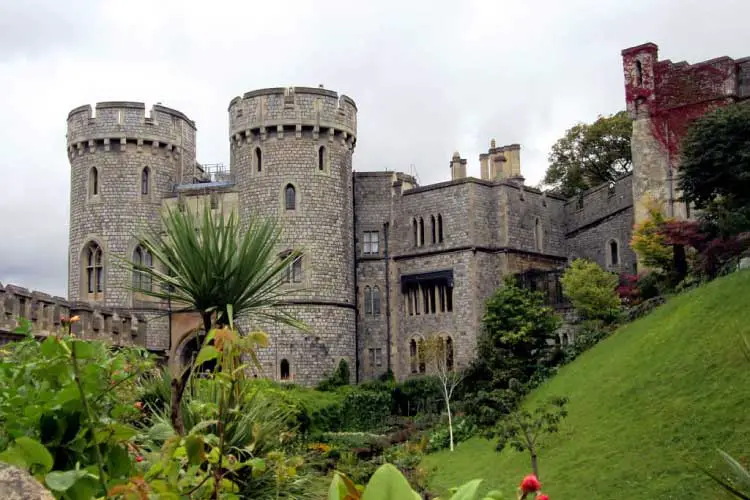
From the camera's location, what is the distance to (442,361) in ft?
114

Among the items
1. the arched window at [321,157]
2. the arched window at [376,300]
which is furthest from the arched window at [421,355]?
the arched window at [321,157]

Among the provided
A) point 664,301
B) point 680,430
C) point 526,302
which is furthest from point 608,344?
point 680,430

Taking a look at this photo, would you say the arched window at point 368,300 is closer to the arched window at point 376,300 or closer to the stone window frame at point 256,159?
the arched window at point 376,300

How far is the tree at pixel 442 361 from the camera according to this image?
3381 centimetres

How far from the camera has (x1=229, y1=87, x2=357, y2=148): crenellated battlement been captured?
37688 millimetres

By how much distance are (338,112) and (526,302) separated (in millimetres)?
10575

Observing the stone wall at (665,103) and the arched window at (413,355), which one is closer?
the stone wall at (665,103)

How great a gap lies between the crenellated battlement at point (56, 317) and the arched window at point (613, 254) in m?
19.7

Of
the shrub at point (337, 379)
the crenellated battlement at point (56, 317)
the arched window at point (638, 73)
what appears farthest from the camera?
the arched window at point (638, 73)

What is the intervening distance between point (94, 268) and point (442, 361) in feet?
46.0

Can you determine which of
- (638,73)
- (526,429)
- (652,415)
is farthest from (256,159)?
(652,415)

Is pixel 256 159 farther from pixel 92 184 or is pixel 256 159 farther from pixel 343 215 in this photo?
pixel 92 184

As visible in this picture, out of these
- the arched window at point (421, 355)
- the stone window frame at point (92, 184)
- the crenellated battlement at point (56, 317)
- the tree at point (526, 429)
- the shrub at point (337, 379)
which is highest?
the stone window frame at point (92, 184)

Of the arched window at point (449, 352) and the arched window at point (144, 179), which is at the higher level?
the arched window at point (144, 179)
